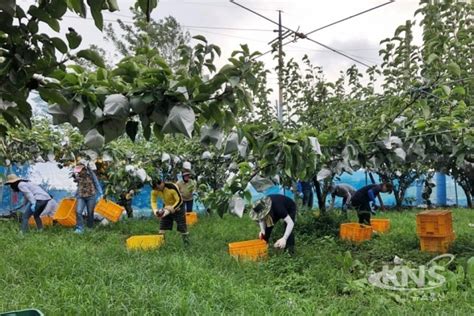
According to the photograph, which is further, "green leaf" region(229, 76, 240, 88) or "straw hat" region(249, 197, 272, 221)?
"straw hat" region(249, 197, 272, 221)

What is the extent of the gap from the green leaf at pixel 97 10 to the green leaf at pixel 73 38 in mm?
137

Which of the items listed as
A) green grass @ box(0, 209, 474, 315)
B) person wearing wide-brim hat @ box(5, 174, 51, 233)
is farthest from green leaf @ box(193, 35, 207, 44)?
person wearing wide-brim hat @ box(5, 174, 51, 233)

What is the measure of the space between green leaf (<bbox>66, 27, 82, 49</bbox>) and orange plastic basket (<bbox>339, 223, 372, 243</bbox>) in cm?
538

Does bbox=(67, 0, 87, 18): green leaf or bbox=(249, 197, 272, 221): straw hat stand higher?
bbox=(67, 0, 87, 18): green leaf

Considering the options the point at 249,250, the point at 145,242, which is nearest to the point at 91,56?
the point at 249,250

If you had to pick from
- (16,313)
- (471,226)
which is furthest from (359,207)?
(16,313)

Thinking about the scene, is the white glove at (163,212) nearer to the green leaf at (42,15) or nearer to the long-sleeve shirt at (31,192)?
the long-sleeve shirt at (31,192)

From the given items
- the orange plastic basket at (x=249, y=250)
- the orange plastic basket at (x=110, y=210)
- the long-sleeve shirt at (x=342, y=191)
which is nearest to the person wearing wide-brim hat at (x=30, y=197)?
the orange plastic basket at (x=110, y=210)

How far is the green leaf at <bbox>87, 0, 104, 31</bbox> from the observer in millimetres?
902

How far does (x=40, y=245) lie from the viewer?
558cm

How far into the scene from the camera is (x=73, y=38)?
3.51 ft

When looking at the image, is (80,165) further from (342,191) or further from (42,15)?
(42,15)

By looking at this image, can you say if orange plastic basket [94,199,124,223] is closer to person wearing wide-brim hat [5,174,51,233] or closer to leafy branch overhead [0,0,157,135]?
person wearing wide-brim hat [5,174,51,233]

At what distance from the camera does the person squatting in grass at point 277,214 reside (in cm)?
505
